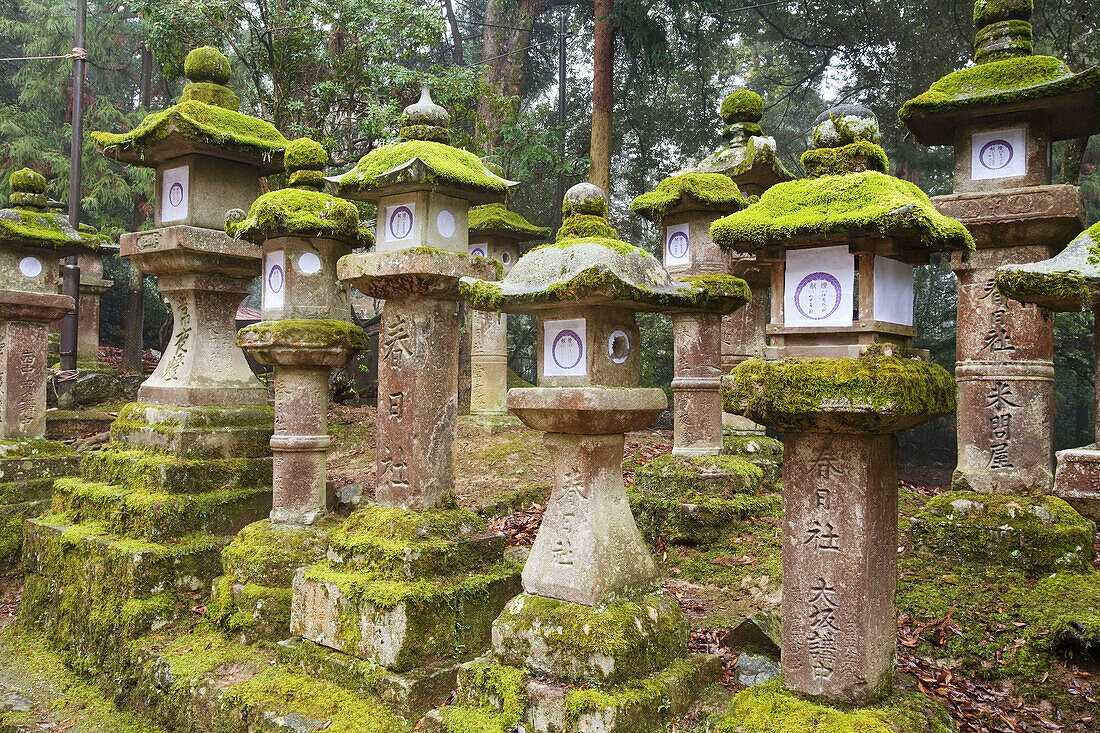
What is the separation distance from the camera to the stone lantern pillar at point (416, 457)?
16.1 feet

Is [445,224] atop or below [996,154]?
below

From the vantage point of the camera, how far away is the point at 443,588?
496 cm

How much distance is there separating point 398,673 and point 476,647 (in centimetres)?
58

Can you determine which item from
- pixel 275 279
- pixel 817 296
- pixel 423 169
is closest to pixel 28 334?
pixel 275 279

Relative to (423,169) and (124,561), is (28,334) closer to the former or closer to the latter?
(124,561)

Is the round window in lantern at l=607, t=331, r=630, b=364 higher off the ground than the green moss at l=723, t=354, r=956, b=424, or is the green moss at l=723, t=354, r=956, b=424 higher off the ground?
the round window in lantern at l=607, t=331, r=630, b=364

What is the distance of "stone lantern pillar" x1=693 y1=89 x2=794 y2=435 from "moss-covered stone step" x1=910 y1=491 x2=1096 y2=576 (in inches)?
96.2

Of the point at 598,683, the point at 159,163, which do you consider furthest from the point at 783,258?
the point at 159,163

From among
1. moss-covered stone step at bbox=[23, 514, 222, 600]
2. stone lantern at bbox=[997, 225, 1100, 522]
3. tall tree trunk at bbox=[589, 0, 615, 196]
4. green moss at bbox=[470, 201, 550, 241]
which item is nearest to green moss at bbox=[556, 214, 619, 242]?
stone lantern at bbox=[997, 225, 1100, 522]

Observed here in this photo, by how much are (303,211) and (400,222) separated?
96 cm

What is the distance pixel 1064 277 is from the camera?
11.4ft

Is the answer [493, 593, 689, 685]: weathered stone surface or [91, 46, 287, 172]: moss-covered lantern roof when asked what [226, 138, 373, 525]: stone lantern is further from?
[493, 593, 689, 685]: weathered stone surface

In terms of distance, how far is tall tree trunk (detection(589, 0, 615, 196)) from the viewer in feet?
38.9

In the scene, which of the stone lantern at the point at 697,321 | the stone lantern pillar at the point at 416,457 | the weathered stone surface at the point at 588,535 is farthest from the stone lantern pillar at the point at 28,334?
the weathered stone surface at the point at 588,535
